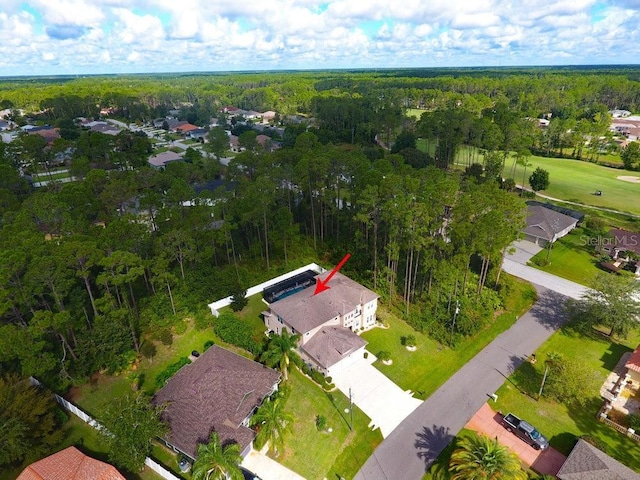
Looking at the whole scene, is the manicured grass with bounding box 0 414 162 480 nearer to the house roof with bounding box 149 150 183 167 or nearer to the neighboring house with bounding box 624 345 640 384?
the neighboring house with bounding box 624 345 640 384

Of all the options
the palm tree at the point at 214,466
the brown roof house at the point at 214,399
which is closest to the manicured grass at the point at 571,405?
the brown roof house at the point at 214,399

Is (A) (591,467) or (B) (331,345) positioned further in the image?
(B) (331,345)

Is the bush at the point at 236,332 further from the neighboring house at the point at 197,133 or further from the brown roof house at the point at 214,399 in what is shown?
the neighboring house at the point at 197,133

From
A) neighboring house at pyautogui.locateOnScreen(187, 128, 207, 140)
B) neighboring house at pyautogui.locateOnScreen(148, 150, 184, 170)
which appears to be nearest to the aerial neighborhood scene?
neighboring house at pyautogui.locateOnScreen(148, 150, 184, 170)

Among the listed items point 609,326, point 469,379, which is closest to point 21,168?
point 469,379

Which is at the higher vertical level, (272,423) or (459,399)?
(272,423)

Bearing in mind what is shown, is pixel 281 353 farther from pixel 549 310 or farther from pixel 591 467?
pixel 549 310

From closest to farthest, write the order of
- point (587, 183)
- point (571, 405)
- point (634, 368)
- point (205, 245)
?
point (571, 405)
point (634, 368)
point (205, 245)
point (587, 183)

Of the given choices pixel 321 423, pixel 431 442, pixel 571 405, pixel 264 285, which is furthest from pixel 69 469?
pixel 571 405
